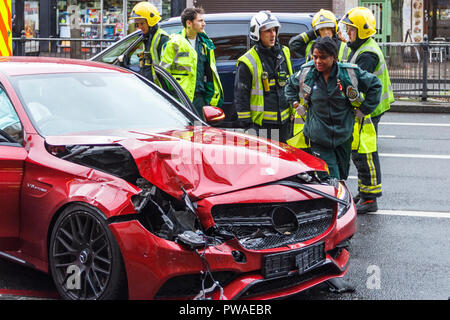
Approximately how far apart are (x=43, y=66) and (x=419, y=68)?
11425 mm

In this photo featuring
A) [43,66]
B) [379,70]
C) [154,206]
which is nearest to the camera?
[154,206]

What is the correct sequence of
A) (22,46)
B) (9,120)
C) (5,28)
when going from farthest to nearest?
(22,46) < (5,28) < (9,120)

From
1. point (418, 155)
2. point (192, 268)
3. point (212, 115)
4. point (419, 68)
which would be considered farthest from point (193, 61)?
point (419, 68)

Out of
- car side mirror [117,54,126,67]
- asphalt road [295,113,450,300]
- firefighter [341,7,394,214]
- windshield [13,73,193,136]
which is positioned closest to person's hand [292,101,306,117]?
firefighter [341,7,394,214]

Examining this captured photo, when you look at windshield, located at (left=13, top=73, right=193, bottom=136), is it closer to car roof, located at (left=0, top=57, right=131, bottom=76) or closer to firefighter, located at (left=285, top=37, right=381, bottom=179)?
car roof, located at (left=0, top=57, right=131, bottom=76)

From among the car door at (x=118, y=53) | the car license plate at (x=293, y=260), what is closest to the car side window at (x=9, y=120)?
the car license plate at (x=293, y=260)

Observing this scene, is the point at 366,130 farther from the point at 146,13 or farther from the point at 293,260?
the point at 293,260

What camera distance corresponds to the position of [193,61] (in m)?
8.47

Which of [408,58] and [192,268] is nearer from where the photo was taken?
[192,268]

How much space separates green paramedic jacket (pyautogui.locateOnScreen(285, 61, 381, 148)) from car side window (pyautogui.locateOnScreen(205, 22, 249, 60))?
4855 mm

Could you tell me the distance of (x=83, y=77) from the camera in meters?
5.67

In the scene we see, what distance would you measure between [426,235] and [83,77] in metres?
3.11

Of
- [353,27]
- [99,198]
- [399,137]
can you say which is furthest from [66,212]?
[399,137]
